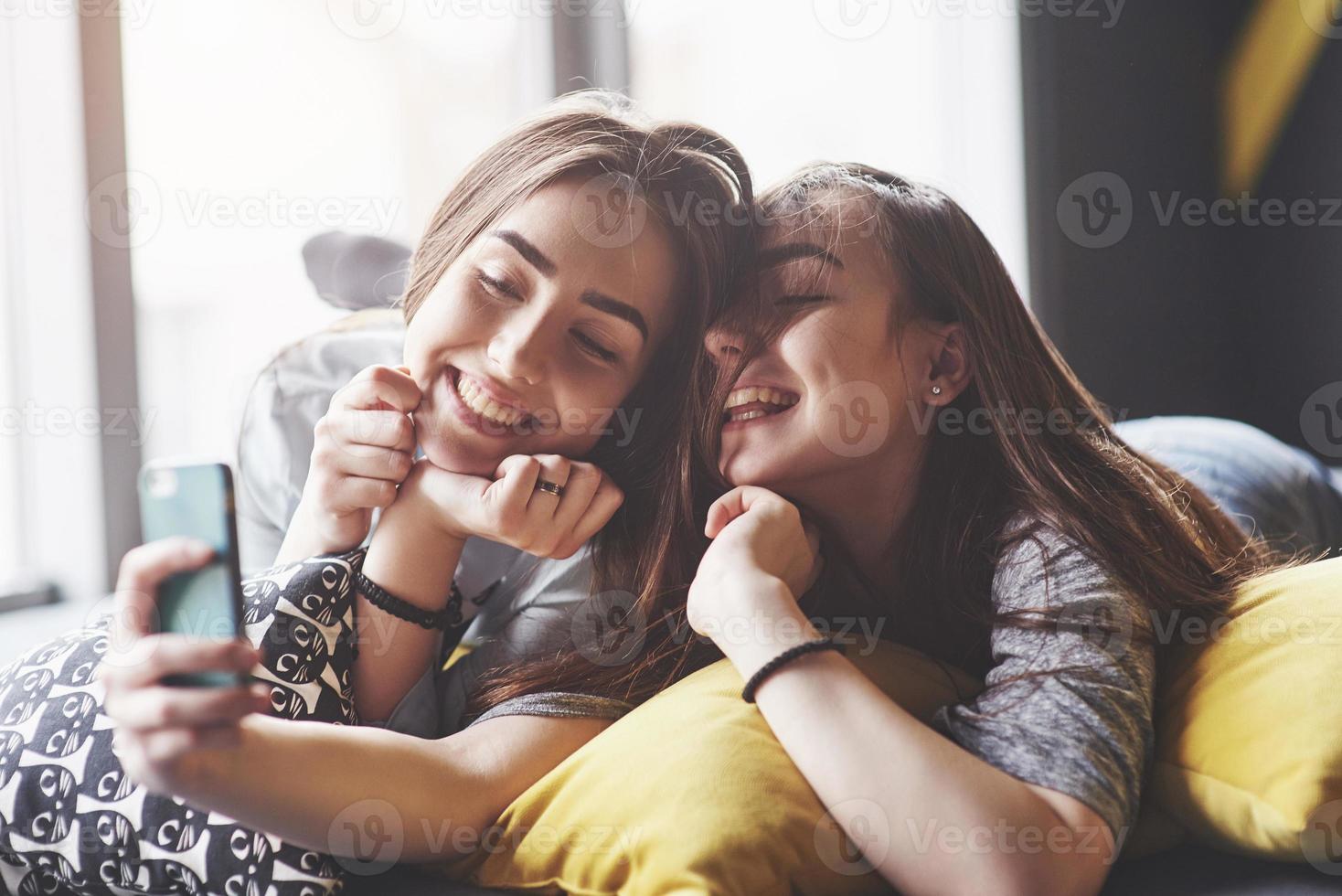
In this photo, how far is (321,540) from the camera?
3.59 ft

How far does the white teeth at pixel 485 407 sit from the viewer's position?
41.4 inches

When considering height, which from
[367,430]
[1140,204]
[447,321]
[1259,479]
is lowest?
[1259,479]

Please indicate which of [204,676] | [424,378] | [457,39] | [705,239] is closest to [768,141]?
[457,39]

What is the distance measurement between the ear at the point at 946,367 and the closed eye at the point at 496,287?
44cm

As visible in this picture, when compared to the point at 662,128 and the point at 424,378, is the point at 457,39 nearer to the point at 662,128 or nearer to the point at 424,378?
the point at 662,128

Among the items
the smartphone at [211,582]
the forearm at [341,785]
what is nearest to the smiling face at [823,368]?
the forearm at [341,785]

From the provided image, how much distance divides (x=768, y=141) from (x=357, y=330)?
1308 mm

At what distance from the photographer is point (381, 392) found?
3.42ft

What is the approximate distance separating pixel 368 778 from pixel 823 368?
1.88 feet

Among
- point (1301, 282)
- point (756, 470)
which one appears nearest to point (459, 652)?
point (756, 470)

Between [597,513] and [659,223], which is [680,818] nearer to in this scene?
[597,513]

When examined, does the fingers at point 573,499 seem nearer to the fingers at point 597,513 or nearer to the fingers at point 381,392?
the fingers at point 597,513

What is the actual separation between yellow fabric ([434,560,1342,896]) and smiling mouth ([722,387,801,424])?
28 cm

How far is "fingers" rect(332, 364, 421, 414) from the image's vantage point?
104cm
